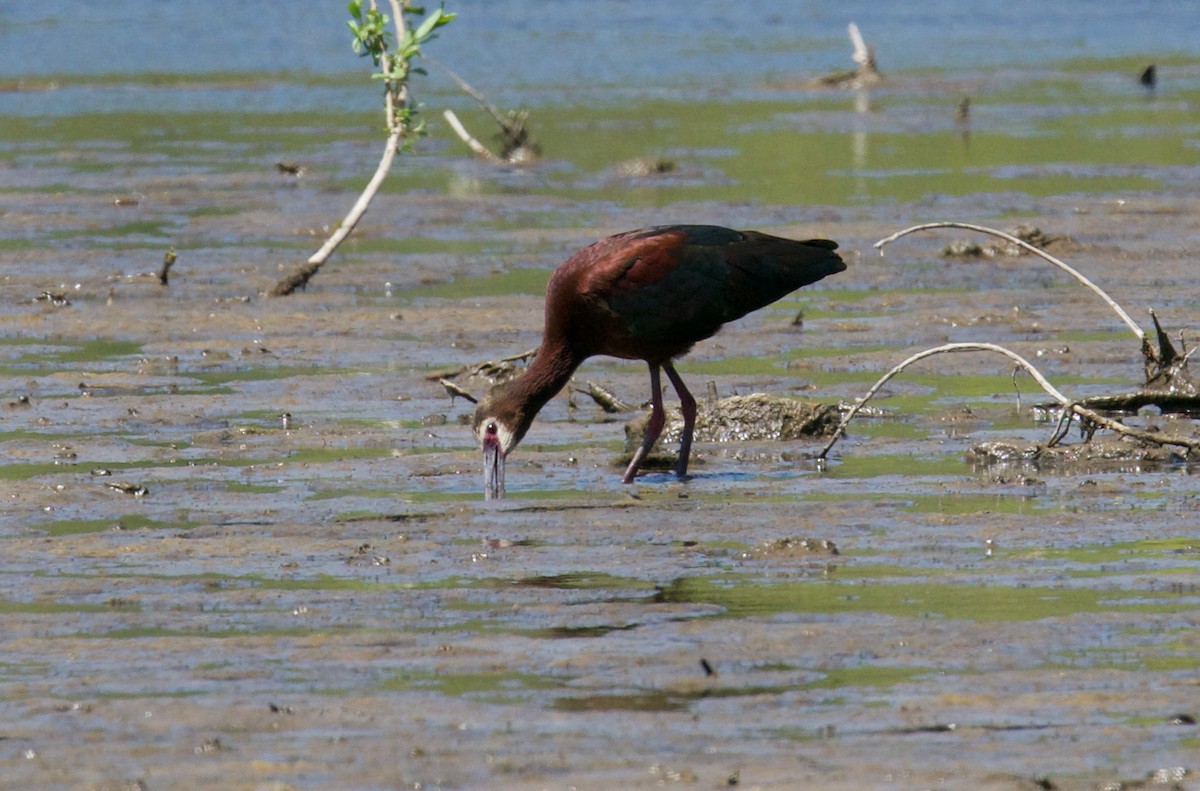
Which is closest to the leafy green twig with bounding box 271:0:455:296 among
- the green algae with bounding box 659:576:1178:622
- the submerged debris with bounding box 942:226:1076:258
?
the submerged debris with bounding box 942:226:1076:258

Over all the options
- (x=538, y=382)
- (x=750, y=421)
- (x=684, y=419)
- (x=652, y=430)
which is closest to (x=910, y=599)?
(x=652, y=430)

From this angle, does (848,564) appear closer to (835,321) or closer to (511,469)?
(511,469)

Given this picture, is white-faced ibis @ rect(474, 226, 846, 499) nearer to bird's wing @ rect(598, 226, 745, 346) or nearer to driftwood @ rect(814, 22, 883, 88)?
bird's wing @ rect(598, 226, 745, 346)

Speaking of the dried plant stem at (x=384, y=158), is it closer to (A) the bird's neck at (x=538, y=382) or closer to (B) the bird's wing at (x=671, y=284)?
(B) the bird's wing at (x=671, y=284)

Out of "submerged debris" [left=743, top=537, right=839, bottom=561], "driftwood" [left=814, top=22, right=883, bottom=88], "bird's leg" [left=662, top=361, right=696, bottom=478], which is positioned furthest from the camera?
"driftwood" [left=814, top=22, right=883, bottom=88]

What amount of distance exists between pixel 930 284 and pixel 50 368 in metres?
5.58

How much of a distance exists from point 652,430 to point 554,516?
104 centimetres

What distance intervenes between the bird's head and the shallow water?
13cm

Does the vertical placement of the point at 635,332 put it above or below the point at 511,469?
above

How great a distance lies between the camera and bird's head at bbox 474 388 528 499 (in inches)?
336

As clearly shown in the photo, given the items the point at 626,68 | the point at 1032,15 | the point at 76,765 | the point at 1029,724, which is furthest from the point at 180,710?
the point at 1032,15

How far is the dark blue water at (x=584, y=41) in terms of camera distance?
32000 mm

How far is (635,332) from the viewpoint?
901cm

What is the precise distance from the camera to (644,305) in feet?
29.4
